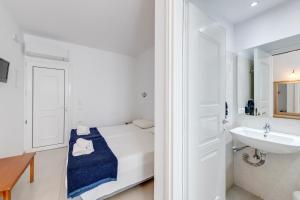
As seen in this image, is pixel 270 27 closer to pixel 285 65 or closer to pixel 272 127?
pixel 285 65

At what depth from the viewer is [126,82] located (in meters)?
4.20

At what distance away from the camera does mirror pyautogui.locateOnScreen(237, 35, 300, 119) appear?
1556 millimetres

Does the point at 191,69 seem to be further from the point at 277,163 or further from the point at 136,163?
the point at 277,163

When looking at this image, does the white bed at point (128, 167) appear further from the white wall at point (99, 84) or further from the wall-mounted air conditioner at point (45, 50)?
the wall-mounted air conditioner at point (45, 50)

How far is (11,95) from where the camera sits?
239cm

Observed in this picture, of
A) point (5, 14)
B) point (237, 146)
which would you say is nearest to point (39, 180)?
point (5, 14)

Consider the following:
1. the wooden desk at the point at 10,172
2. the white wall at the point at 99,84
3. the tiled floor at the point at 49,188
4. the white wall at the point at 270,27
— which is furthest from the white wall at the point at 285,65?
the white wall at the point at 99,84

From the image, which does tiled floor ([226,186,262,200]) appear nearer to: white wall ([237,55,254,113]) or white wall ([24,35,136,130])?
white wall ([237,55,254,113])

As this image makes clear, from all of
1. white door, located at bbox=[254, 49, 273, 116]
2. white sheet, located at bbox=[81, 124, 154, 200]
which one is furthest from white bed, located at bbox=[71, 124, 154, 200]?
white door, located at bbox=[254, 49, 273, 116]

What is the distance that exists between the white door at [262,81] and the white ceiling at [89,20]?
1573mm

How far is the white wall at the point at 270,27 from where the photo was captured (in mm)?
1478

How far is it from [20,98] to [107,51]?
2170mm

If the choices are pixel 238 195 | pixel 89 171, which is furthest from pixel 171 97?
pixel 238 195

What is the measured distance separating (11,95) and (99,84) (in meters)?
1.73
